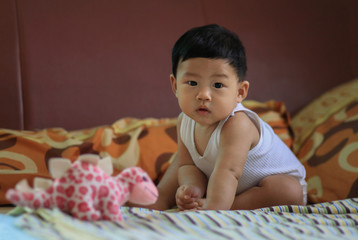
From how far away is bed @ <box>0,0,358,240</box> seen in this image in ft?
4.23

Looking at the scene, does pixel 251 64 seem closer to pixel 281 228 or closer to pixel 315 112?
pixel 315 112

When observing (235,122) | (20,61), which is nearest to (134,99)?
(20,61)

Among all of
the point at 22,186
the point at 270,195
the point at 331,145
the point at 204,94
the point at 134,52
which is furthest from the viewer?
the point at 134,52

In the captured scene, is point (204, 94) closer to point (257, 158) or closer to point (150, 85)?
point (257, 158)

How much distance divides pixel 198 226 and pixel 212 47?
1.37ft

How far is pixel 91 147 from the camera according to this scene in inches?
55.0

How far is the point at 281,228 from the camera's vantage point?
78 cm

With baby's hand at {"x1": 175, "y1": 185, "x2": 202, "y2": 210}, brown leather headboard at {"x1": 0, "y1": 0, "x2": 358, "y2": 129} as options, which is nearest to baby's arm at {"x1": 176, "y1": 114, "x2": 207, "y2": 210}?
baby's hand at {"x1": 175, "y1": 185, "x2": 202, "y2": 210}

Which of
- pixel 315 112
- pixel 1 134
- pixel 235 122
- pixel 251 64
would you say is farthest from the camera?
pixel 251 64

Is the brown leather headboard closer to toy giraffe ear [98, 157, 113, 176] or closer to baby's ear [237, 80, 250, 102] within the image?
baby's ear [237, 80, 250, 102]

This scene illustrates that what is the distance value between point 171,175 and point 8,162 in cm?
46

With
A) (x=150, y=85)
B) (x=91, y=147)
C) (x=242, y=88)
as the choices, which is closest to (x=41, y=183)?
(x=242, y=88)

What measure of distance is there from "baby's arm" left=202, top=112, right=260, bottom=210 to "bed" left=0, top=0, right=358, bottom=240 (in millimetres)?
85

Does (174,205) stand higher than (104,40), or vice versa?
(104,40)
